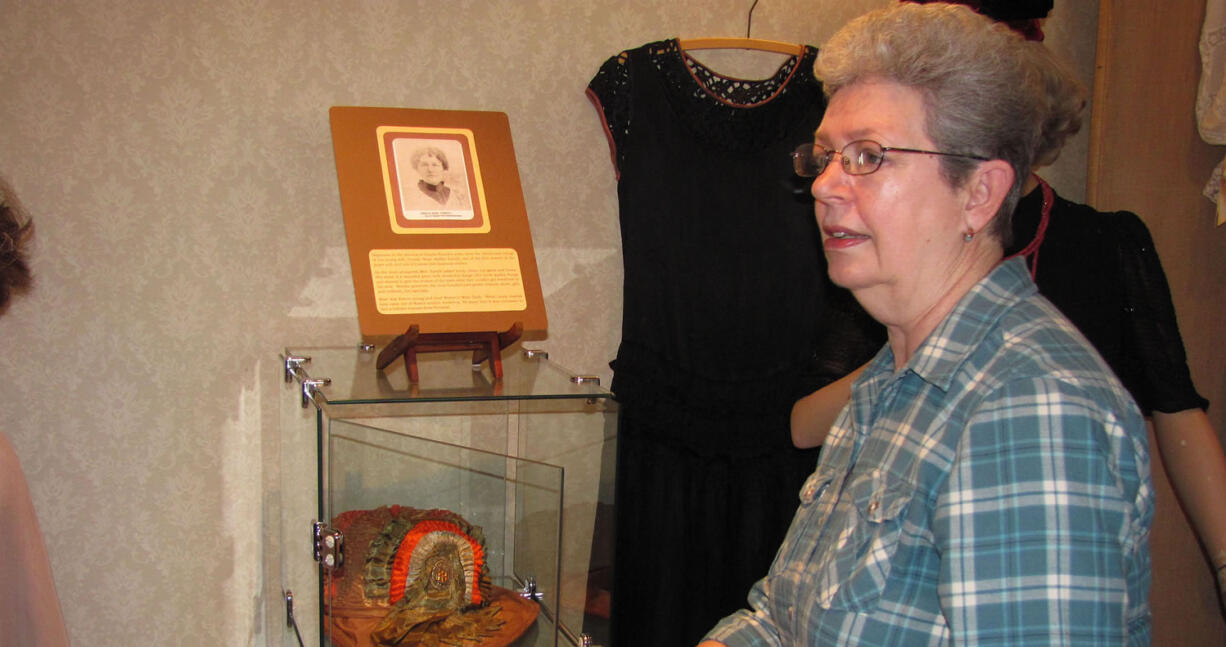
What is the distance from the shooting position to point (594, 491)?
1.81 m

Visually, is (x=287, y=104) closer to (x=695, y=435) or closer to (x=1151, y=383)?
(x=695, y=435)

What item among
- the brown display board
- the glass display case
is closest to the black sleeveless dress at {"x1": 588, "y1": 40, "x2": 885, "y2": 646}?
the brown display board

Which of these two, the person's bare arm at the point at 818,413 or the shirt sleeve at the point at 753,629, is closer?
the shirt sleeve at the point at 753,629

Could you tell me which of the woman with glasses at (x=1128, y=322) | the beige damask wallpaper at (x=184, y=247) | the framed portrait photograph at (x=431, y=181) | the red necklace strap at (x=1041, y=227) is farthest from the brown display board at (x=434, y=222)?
the red necklace strap at (x=1041, y=227)

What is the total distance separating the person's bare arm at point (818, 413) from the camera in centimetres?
170

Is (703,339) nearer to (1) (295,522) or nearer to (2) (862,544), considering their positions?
(1) (295,522)

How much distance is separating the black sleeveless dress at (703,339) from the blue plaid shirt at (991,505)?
90 cm

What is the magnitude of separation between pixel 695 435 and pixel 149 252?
4.02 feet

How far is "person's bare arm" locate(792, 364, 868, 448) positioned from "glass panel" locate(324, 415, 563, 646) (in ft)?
1.57

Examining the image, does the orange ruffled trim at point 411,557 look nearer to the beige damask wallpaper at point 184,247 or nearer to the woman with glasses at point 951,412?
the woman with glasses at point 951,412

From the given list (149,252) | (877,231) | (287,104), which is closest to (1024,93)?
(877,231)

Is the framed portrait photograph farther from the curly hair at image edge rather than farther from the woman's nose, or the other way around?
the woman's nose

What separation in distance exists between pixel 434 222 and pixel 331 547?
70 centimetres

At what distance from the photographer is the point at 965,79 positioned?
3.77ft
